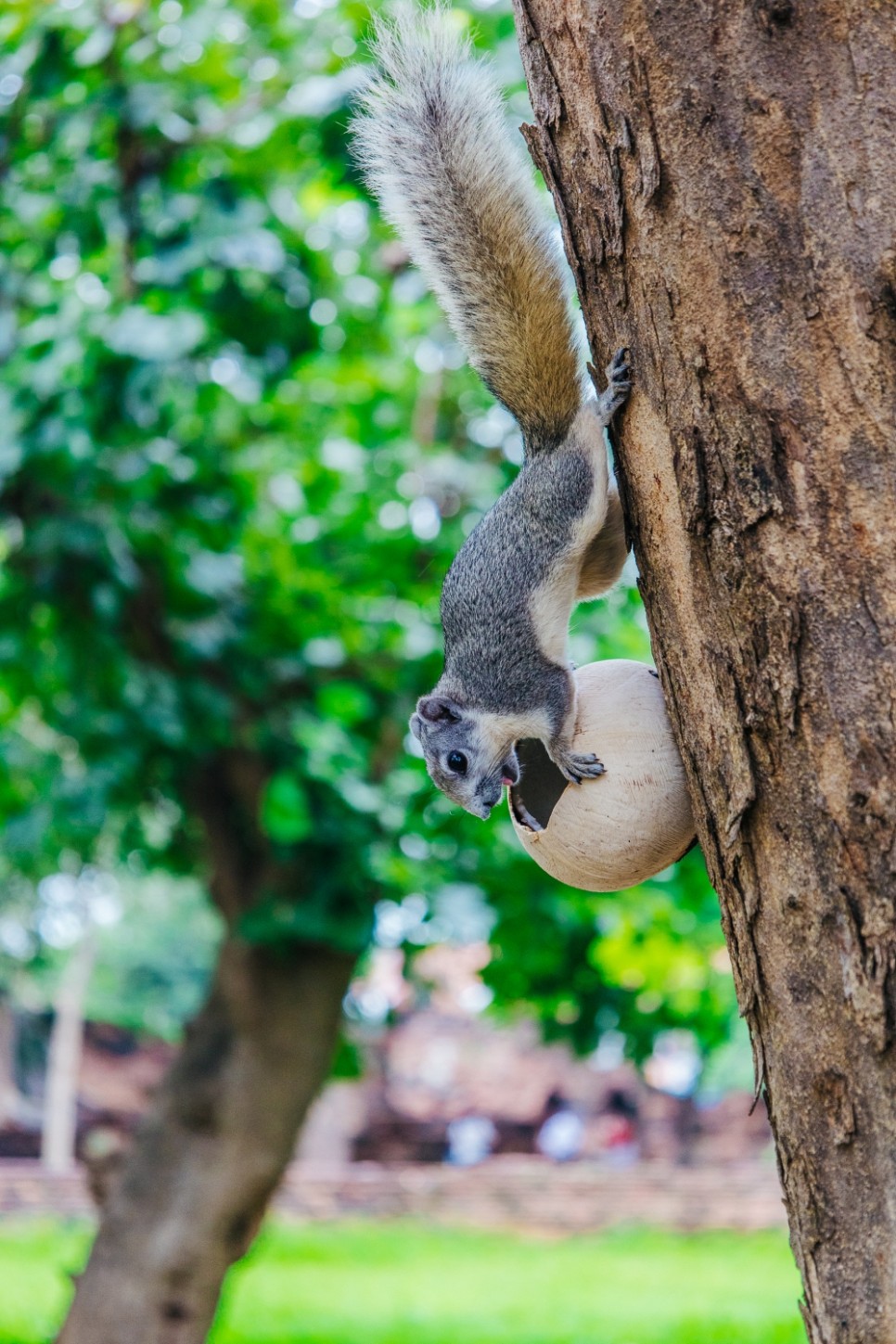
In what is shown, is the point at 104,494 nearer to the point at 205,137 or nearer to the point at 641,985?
the point at 205,137

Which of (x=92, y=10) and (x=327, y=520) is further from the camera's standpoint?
(x=327, y=520)

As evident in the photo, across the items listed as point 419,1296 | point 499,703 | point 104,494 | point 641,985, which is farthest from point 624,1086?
point 499,703

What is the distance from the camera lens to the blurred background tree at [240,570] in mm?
3346

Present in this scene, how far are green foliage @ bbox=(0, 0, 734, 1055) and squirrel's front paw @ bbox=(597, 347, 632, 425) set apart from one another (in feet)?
5.94

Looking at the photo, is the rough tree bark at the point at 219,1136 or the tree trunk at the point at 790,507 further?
the rough tree bark at the point at 219,1136

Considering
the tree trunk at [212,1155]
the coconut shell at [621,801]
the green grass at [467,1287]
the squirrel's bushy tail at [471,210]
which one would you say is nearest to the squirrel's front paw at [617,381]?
the coconut shell at [621,801]

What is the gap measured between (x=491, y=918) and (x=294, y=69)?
8.25ft

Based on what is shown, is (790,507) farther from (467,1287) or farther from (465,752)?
(467,1287)

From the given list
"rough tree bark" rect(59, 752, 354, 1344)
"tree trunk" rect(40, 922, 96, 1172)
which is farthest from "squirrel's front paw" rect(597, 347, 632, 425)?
"tree trunk" rect(40, 922, 96, 1172)

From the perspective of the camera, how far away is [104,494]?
11.7 ft

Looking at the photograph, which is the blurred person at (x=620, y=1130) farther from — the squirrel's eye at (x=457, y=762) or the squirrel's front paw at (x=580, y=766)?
the squirrel's front paw at (x=580, y=766)

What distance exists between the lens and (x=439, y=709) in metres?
1.95

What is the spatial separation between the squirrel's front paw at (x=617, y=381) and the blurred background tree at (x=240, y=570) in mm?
1818

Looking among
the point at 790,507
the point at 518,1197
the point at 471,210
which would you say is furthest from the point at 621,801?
the point at 518,1197
